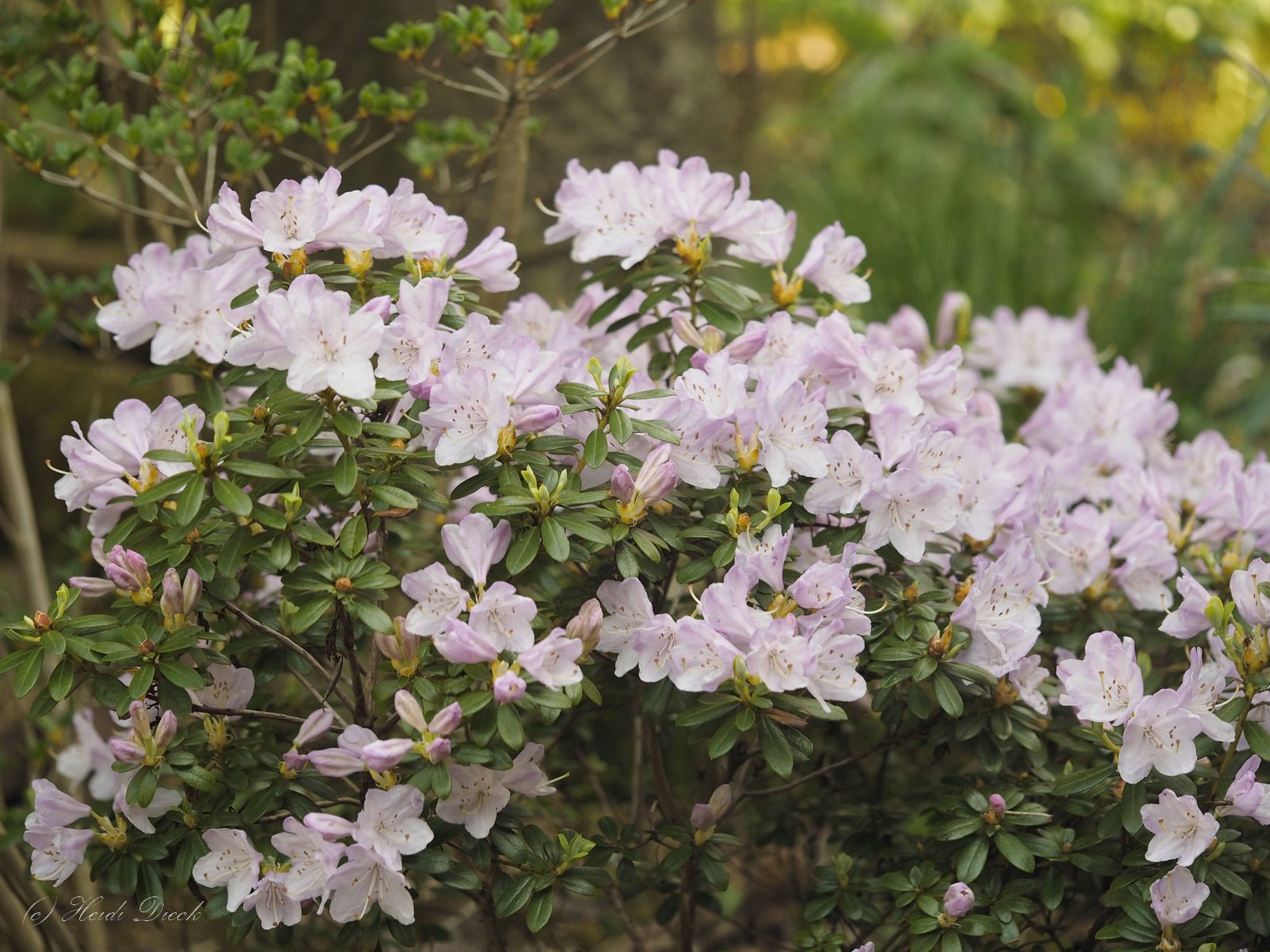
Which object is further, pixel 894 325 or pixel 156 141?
pixel 894 325

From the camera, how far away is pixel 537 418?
1.31 m

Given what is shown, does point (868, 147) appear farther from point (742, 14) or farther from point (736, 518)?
point (736, 518)

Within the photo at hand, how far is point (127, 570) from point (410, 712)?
1.24 feet

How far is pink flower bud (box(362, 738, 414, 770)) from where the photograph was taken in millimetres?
1200

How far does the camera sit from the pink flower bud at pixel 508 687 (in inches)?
47.1

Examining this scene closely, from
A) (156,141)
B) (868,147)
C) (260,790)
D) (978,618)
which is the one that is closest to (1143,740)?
(978,618)

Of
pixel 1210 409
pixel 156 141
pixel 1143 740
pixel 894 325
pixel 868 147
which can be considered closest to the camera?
pixel 1143 740

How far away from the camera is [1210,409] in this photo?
129 inches

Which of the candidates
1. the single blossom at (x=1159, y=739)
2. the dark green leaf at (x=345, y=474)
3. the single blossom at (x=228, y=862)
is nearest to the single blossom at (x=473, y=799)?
the single blossom at (x=228, y=862)

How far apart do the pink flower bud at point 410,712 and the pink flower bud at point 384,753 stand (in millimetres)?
20

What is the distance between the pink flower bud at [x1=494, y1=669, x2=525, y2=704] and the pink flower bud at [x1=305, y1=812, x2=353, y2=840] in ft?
0.70

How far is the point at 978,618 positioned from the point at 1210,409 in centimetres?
223

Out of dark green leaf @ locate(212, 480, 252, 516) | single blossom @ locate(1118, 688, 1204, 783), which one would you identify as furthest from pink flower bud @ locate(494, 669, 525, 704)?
single blossom @ locate(1118, 688, 1204, 783)

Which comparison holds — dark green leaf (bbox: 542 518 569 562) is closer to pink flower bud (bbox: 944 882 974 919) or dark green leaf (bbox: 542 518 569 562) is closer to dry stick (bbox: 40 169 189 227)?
pink flower bud (bbox: 944 882 974 919)
